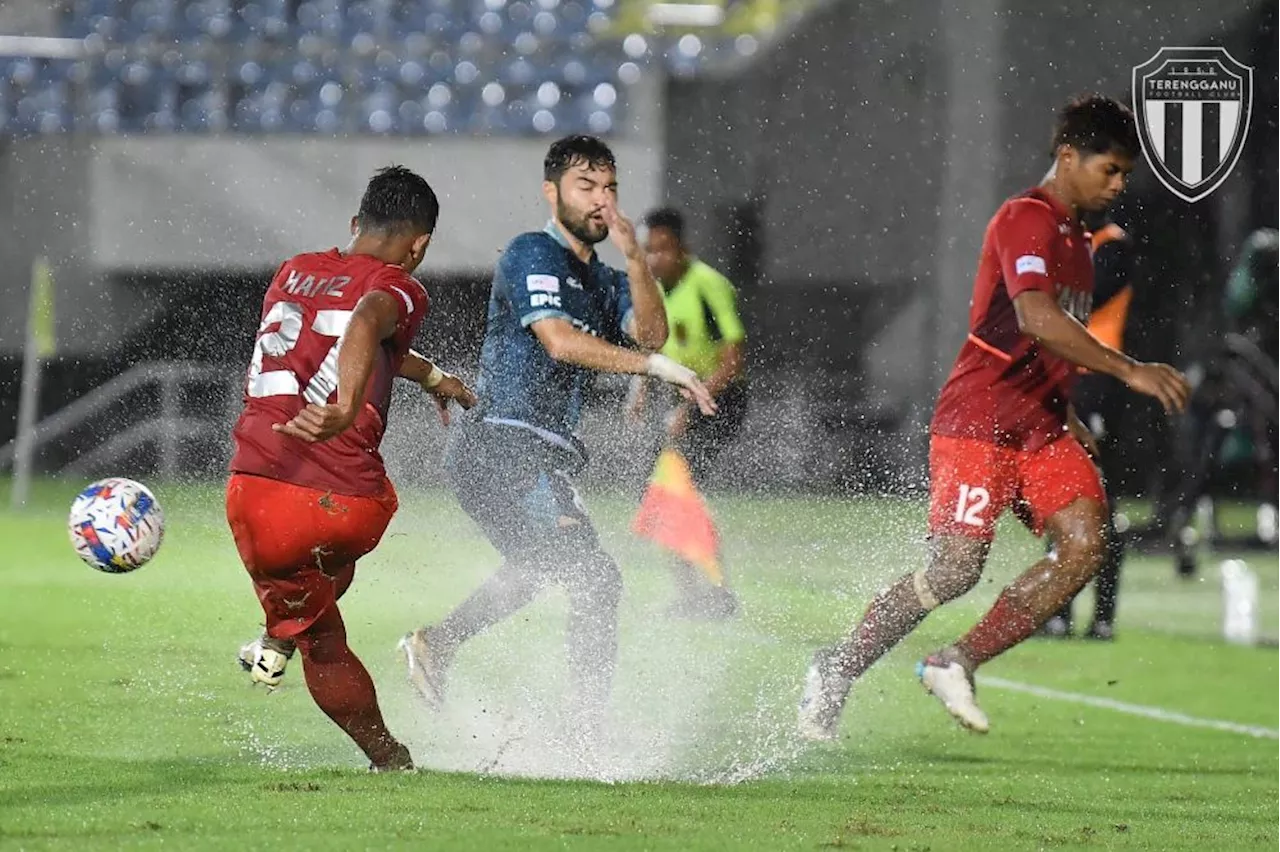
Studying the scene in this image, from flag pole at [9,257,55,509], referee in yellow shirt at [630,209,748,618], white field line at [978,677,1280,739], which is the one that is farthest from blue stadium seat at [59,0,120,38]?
white field line at [978,677,1280,739]

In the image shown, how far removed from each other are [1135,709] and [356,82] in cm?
1016

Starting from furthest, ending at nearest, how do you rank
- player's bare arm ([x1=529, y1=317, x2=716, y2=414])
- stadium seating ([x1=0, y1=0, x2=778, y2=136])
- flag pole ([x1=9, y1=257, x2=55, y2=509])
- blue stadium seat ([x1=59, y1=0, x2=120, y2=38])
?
blue stadium seat ([x1=59, y1=0, x2=120, y2=38]) < stadium seating ([x1=0, y1=0, x2=778, y2=136]) < flag pole ([x1=9, y1=257, x2=55, y2=509]) < player's bare arm ([x1=529, y1=317, x2=716, y2=414])

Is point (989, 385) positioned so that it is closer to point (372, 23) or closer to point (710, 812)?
point (710, 812)

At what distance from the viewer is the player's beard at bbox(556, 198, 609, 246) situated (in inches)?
268

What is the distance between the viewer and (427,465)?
917 centimetres

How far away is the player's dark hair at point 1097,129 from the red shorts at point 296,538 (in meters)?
2.71

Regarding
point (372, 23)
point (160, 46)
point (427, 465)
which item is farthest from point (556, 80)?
point (427, 465)

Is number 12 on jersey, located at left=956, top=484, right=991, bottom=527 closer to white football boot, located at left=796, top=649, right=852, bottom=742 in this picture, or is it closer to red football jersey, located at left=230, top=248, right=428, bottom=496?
white football boot, located at left=796, top=649, right=852, bottom=742

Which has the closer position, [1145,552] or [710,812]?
[710,812]

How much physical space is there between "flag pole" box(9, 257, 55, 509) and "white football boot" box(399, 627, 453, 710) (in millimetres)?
8518

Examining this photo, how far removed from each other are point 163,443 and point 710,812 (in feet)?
36.0

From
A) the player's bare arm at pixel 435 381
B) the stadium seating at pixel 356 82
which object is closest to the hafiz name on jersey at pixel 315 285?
the player's bare arm at pixel 435 381

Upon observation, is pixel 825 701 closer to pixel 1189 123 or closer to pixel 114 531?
pixel 114 531

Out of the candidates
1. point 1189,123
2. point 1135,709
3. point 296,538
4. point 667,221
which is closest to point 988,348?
point 1189,123
